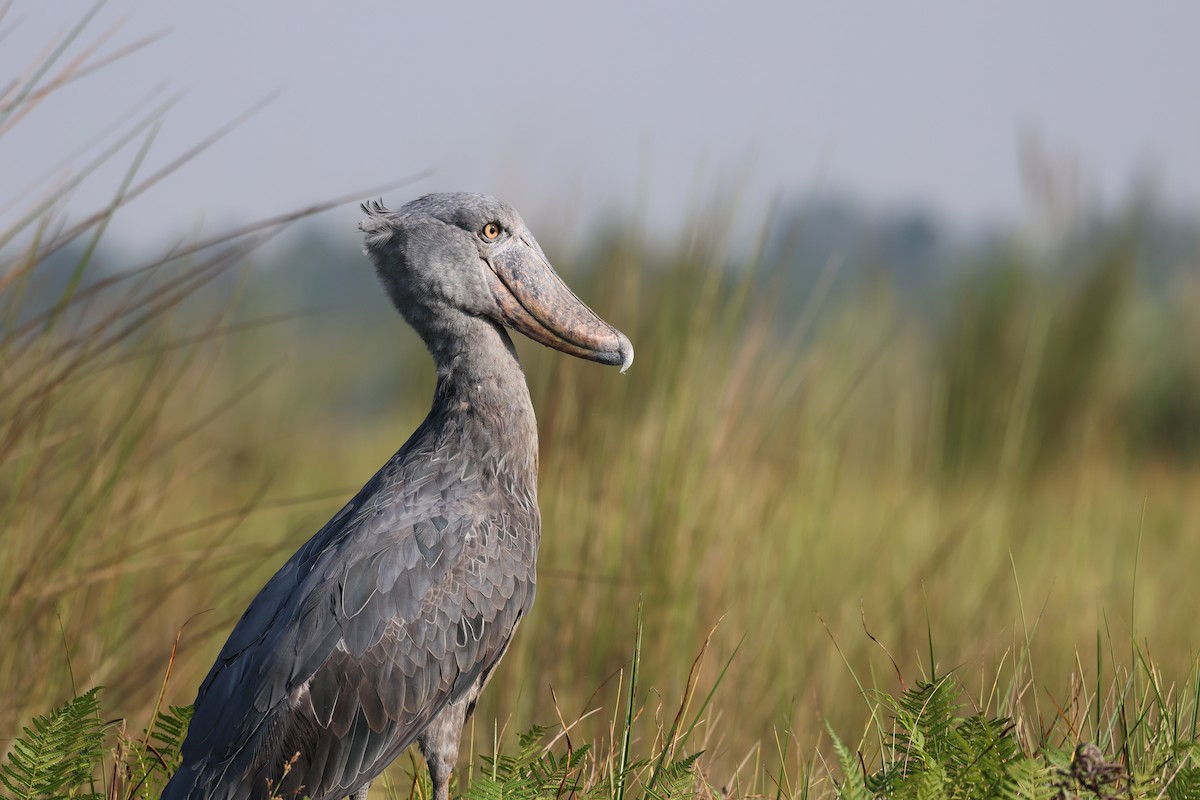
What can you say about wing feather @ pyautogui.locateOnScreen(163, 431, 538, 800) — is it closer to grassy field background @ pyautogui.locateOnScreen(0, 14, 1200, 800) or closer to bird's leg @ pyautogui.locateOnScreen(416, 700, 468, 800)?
bird's leg @ pyautogui.locateOnScreen(416, 700, 468, 800)

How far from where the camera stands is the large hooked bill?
265 centimetres

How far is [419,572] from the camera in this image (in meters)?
2.45

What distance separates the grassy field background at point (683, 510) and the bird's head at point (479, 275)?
409 mm

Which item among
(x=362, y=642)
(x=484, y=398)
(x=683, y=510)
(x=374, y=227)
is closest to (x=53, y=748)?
(x=362, y=642)

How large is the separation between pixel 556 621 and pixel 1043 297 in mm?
4410

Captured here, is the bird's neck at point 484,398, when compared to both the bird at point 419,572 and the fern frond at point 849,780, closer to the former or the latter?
the bird at point 419,572

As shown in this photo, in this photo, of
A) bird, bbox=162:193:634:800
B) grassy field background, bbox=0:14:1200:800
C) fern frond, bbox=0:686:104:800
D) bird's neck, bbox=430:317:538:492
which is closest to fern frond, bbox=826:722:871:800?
grassy field background, bbox=0:14:1200:800

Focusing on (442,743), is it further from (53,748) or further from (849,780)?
(849,780)

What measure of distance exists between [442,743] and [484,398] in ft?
2.33

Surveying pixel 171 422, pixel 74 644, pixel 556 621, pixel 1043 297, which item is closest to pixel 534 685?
pixel 556 621

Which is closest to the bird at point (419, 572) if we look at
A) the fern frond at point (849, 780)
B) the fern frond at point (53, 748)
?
the fern frond at point (53, 748)

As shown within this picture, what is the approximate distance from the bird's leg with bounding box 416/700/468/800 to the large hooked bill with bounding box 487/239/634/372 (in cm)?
79

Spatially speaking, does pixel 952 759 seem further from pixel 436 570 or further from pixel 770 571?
pixel 770 571

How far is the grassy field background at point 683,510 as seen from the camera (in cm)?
298
